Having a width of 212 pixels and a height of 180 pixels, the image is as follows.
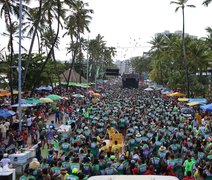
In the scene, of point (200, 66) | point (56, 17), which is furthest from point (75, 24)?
point (200, 66)

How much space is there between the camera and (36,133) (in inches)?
839

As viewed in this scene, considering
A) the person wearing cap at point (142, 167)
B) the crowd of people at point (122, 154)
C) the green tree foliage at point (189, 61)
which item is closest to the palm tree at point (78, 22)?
the green tree foliage at point (189, 61)

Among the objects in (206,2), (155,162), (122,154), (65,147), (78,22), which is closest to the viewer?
(155,162)

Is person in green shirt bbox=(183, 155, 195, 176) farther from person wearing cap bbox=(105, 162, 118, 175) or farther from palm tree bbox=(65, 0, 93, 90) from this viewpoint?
palm tree bbox=(65, 0, 93, 90)

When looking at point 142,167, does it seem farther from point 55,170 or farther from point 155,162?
point 55,170

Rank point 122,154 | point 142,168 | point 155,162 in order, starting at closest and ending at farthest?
point 142,168
point 155,162
point 122,154

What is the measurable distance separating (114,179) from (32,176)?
12.9 feet

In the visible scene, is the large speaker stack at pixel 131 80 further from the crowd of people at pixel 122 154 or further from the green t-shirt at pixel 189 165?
the green t-shirt at pixel 189 165

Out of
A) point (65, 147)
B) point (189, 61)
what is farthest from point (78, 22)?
point (65, 147)

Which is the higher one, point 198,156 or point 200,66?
point 200,66

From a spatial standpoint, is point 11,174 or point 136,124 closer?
point 11,174

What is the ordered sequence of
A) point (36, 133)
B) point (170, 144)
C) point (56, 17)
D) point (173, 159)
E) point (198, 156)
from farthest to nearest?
point (56, 17) → point (36, 133) → point (170, 144) → point (198, 156) → point (173, 159)

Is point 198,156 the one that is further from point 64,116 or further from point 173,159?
point 64,116

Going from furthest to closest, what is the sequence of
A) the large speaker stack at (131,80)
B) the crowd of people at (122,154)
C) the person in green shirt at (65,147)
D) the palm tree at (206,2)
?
the large speaker stack at (131,80), the palm tree at (206,2), the person in green shirt at (65,147), the crowd of people at (122,154)
